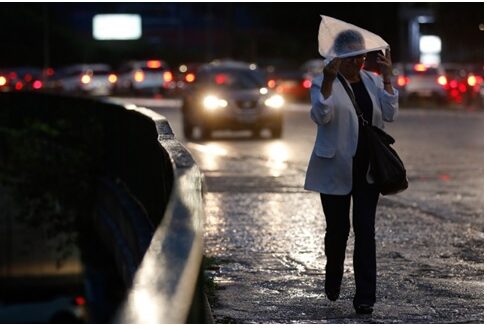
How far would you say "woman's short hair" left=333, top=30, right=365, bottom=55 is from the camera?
8156 mm

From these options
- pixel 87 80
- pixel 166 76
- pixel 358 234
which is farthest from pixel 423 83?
pixel 358 234

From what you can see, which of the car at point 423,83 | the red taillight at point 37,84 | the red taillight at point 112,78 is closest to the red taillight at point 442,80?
the car at point 423,83

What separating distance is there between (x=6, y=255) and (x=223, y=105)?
185 inches

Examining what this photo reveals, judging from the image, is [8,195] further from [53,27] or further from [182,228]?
[53,27]

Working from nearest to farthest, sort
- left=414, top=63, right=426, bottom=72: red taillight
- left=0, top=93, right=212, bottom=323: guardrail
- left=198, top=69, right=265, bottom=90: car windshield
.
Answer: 1. left=0, top=93, right=212, bottom=323: guardrail
2. left=198, top=69, right=265, bottom=90: car windshield
3. left=414, top=63, right=426, bottom=72: red taillight

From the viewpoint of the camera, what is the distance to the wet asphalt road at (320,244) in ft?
28.0

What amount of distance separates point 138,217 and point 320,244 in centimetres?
341

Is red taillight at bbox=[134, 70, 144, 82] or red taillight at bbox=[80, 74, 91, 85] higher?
red taillight at bbox=[134, 70, 144, 82]

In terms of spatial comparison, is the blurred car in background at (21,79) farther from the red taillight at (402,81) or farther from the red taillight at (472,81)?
the red taillight at (472,81)

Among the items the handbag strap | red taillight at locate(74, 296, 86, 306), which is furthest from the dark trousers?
red taillight at locate(74, 296, 86, 306)

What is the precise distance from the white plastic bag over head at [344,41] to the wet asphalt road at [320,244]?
53.2 inches

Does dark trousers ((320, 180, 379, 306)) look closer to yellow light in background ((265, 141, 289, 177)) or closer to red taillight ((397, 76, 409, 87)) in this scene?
yellow light in background ((265, 141, 289, 177))

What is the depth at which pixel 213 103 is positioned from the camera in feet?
94.9

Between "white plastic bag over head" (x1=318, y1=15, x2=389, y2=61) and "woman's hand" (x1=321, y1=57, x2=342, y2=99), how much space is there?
1.5 inches
